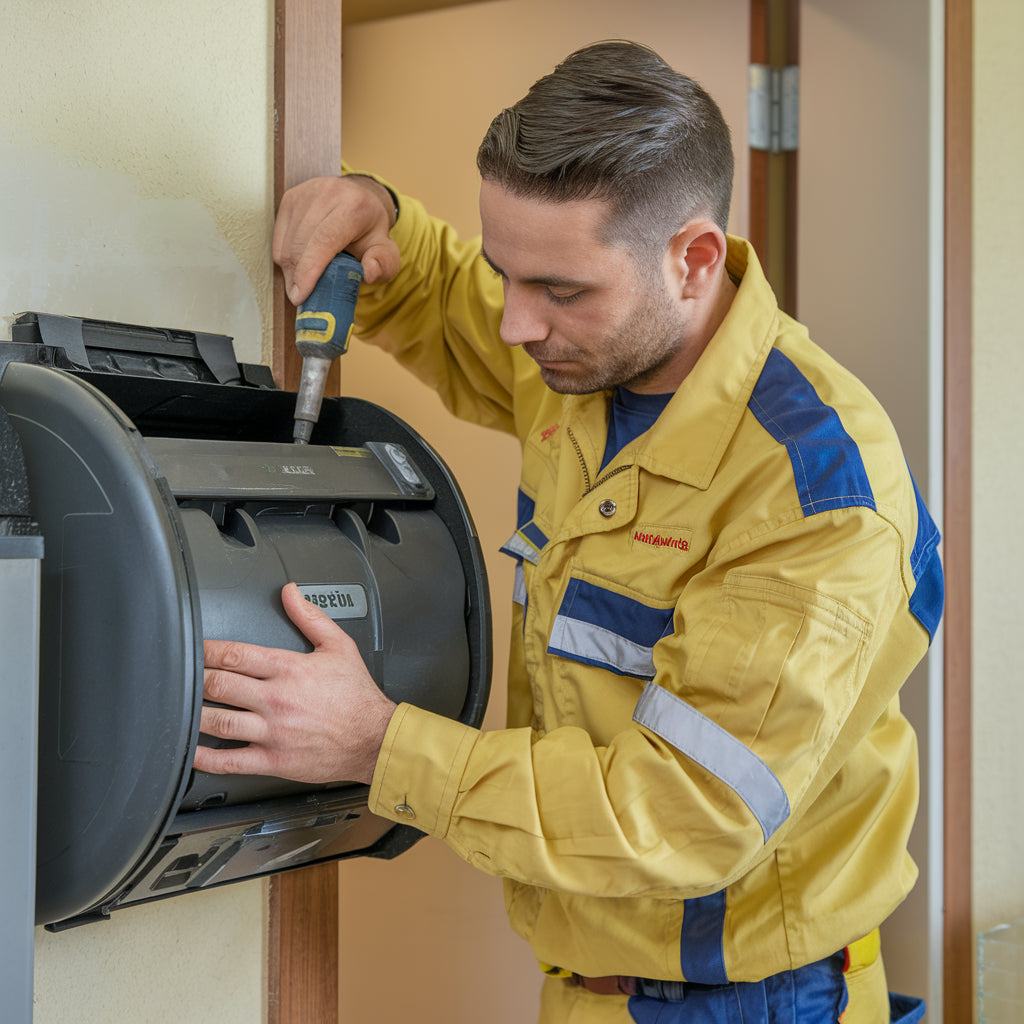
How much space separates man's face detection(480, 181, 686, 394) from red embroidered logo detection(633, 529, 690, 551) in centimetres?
17

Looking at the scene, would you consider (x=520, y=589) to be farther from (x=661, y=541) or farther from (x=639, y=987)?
(x=639, y=987)

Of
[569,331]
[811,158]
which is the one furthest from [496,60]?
[569,331]

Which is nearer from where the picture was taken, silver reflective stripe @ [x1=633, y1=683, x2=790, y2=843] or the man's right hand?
silver reflective stripe @ [x1=633, y1=683, x2=790, y2=843]

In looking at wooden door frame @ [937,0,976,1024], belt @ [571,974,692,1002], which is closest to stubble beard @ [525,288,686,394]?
belt @ [571,974,692,1002]

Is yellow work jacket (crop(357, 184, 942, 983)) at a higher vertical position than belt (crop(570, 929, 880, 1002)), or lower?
higher

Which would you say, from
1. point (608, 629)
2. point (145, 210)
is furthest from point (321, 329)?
point (608, 629)

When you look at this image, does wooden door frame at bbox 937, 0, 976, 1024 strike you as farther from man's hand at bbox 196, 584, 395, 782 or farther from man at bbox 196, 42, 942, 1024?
man's hand at bbox 196, 584, 395, 782

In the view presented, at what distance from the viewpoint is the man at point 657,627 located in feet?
3.24

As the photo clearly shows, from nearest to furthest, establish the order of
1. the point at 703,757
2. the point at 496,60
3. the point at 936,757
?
the point at 703,757
the point at 936,757
the point at 496,60

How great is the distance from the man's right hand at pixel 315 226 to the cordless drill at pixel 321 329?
0.01 m

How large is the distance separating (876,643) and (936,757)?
122 centimetres

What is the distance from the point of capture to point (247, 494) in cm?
94

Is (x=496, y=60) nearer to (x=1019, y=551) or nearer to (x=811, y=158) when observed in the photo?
(x=811, y=158)

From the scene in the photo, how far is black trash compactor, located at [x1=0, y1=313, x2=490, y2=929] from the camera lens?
32.9 inches
